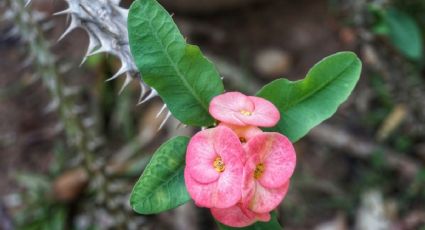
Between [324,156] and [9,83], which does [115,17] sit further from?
[9,83]

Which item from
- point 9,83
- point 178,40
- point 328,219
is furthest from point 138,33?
point 9,83

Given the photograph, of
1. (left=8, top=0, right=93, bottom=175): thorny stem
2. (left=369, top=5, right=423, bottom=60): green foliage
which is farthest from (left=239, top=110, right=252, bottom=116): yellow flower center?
(left=369, top=5, right=423, bottom=60): green foliage

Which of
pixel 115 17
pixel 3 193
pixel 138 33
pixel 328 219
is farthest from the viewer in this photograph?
pixel 3 193

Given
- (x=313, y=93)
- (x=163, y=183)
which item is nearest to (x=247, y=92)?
(x=313, y=93)

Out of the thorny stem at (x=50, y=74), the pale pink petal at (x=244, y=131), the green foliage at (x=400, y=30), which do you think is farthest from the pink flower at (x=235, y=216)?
the green foliage at (x=400, y=30)

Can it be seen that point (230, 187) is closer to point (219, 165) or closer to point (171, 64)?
point (219, 165)

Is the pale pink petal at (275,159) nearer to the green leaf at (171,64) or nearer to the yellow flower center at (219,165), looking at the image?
the yellow flower center at (219,165)
